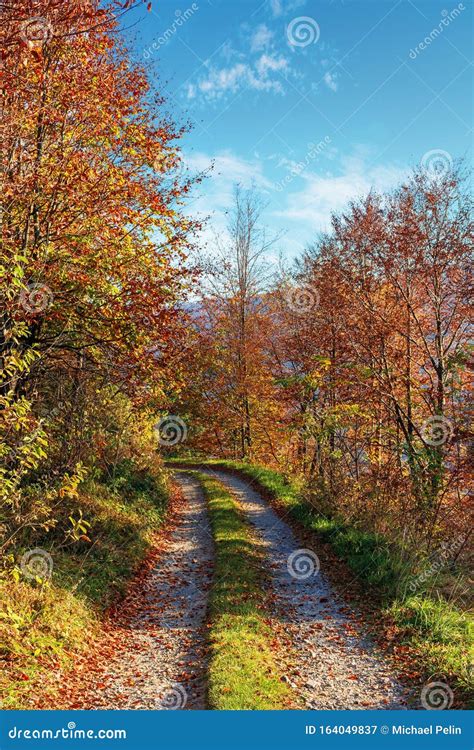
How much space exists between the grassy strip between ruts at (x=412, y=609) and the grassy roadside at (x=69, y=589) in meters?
4.60

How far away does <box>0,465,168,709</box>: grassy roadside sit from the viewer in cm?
609

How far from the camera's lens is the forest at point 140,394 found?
6551 millimetres

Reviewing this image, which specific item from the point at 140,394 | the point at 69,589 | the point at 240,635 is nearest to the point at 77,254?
the point at 140,394

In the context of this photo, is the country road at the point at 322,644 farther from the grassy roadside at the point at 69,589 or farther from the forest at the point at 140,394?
the grassy roadside at the point at 69,589

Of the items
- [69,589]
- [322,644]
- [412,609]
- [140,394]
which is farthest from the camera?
[140,394]

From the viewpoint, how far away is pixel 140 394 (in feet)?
33.9

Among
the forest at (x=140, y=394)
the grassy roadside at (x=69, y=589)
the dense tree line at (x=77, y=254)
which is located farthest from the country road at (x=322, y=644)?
the dense tree line at (x=77, y=254)

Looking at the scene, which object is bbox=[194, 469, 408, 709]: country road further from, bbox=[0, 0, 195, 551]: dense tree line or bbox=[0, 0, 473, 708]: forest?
bbox=[0, 0, 195, 551]: dense tree line

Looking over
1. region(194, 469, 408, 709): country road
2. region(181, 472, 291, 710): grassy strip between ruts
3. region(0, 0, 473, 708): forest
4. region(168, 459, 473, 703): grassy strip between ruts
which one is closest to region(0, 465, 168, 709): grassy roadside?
region(0, 0, 473, 708): forest

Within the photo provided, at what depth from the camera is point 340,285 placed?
14461 millimetres

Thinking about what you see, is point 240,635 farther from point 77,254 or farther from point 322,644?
point 77,254

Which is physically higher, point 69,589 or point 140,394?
point 140,394

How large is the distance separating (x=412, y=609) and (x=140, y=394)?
6.45 meters

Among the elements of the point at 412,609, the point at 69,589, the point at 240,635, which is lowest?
the point at 240,635
